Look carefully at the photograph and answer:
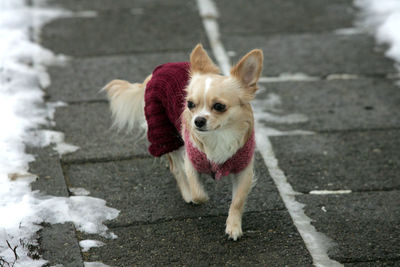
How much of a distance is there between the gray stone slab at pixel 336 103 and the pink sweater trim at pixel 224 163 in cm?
164

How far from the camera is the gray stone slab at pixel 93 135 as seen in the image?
16.9 feet

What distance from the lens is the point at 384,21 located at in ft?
25.9

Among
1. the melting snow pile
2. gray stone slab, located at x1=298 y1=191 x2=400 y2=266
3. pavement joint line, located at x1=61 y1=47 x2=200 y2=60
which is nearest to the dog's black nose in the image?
the melting snow pile

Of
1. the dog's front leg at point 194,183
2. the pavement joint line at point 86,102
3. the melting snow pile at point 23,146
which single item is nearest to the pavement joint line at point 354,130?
the dog's front leg at point 194,183

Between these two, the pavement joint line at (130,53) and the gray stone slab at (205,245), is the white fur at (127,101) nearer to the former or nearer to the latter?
the gray stone slab at (205,245)

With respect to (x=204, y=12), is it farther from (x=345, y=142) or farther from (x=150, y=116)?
(x=150, y=116)

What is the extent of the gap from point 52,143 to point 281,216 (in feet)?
6.88

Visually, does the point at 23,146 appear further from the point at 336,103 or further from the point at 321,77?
the point at 321,77

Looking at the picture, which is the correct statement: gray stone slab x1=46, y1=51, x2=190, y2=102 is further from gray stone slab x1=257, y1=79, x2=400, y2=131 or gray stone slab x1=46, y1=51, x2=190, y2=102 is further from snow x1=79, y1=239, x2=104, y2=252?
snow x1=79, y1=239, x2=104, y2=252

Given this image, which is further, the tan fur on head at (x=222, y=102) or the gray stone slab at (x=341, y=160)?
the gray stone slab at (x=341, y=160)

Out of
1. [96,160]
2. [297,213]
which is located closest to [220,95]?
[297,213]

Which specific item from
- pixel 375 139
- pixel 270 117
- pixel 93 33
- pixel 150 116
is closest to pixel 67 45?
pixel 93 33

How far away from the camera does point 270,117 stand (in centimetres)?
580

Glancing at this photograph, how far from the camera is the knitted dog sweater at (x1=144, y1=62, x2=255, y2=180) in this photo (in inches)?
161
